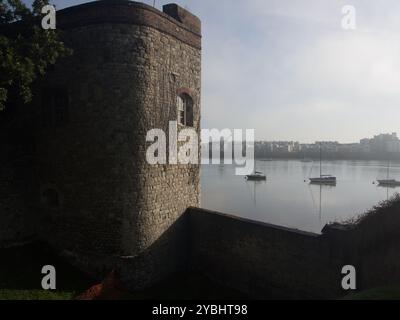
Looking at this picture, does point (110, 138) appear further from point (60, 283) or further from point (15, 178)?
point (60, 283)

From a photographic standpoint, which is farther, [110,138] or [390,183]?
[390,183]

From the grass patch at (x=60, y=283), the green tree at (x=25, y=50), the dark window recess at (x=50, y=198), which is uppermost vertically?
the green tree at (x=25, y=50)

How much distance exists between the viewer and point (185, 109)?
43.5 feet

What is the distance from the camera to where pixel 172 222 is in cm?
1220

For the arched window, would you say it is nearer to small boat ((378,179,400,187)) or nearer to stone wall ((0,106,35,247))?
stone wall ((0,106,35,247))

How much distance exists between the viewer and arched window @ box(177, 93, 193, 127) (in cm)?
1284

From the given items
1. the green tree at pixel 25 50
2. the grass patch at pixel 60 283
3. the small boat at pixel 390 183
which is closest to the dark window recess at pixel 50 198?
the grass patch at pixel 60 283

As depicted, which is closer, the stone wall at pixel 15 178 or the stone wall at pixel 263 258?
the stone wall at pixel 263 258

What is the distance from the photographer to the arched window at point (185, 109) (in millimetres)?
12843

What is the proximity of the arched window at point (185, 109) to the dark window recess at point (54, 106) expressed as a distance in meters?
4.03

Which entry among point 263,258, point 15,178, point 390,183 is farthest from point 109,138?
point 390,183

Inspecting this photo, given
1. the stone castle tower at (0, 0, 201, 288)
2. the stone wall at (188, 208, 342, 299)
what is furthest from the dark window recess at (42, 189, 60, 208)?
the stone wall at (188, 208, 342, 299)

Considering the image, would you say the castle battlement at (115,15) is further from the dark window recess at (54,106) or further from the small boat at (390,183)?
the small boat at (390,183)

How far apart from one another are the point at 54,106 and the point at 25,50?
2355 millimetres
